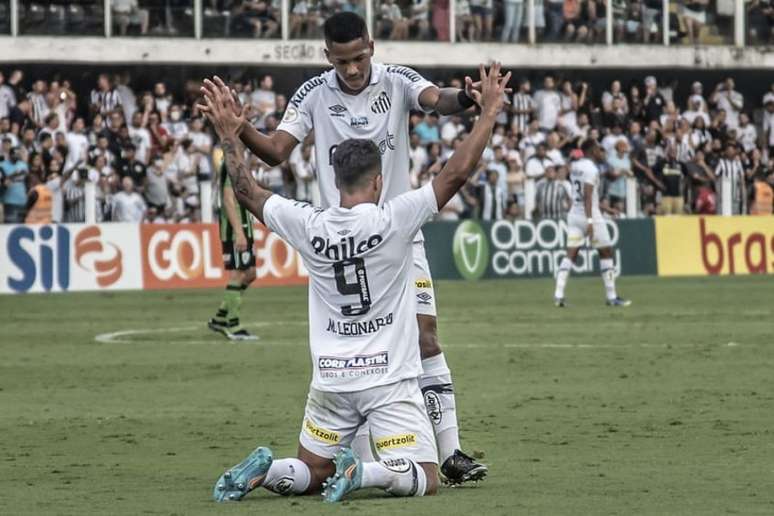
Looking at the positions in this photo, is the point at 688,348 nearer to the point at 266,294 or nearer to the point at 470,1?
the point at 266,294

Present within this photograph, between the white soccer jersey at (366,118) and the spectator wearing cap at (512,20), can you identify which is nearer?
the white soccer jersey at (366,118)

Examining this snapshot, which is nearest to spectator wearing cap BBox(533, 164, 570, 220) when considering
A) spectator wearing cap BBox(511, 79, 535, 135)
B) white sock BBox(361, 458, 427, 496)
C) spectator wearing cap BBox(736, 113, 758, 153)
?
spectator wearing cap BBox(511, 79, 535, 135)

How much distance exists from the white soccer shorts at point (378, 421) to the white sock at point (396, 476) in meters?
0.10

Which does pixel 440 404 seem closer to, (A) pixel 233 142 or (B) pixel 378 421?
(B) pixel 378 421

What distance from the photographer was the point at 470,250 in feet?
113

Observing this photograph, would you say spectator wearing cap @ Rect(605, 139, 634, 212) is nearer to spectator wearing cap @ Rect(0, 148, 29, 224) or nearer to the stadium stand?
the stadium stand

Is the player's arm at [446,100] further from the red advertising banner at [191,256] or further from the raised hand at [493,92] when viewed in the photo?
the red advertising banner at [191,256]

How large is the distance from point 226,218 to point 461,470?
11.5 metres

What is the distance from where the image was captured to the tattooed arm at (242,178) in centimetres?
898

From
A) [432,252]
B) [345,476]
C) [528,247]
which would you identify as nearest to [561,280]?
[432,252]

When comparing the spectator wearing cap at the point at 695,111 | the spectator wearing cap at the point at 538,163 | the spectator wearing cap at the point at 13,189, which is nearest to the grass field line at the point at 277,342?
the spectator wearing cap at the point at 13,189

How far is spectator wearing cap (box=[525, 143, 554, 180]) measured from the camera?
121ft

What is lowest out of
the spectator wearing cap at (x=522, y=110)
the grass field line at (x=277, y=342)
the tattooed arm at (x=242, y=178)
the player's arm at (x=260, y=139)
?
the grass field line at (x=277, y=342)

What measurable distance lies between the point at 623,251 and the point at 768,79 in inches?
542
